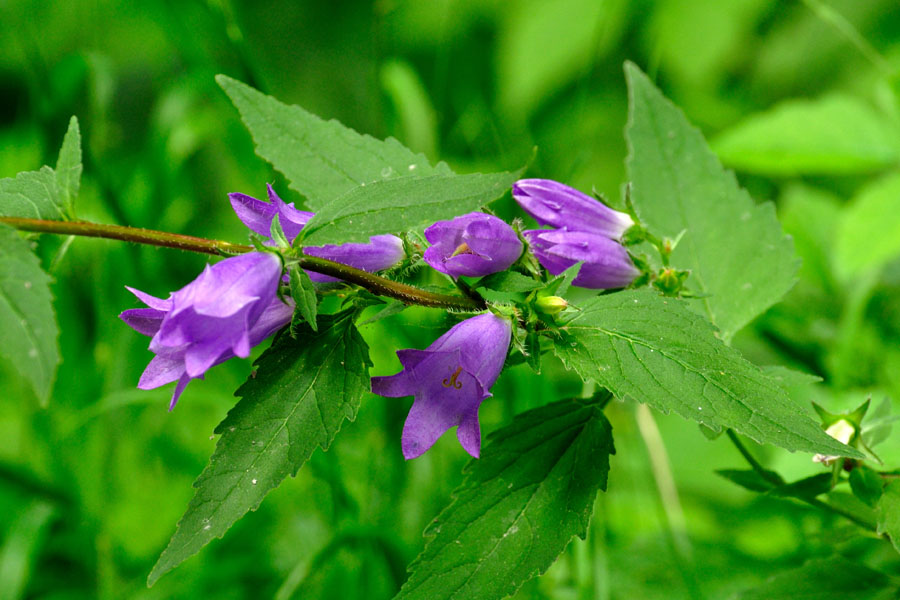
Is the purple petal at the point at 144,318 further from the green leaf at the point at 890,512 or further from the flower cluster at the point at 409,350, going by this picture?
the green leaf at the point at 890,512

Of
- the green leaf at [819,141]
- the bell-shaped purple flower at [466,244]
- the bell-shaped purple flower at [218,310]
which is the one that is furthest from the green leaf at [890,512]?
the green leaf at [819,141]

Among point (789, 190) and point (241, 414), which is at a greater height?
point (241, 414)

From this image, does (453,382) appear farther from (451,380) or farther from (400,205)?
(400,205)

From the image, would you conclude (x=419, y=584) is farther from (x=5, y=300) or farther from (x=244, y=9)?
(x=244, y=9)

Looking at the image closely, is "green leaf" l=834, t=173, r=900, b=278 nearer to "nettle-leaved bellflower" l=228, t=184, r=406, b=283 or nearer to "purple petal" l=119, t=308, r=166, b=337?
"nettle-leaved bellflower" l=228, t=184, r=406, b=283

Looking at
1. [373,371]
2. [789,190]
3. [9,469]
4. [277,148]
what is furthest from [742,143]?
[9,469]

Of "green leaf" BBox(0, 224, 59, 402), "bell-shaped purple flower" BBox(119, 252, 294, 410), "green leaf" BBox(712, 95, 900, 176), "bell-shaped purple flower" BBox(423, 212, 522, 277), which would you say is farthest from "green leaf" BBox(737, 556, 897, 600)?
"green leaf" BBox(712, 95, 900, 176)

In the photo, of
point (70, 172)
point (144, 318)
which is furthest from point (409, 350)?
point (70, 172)
